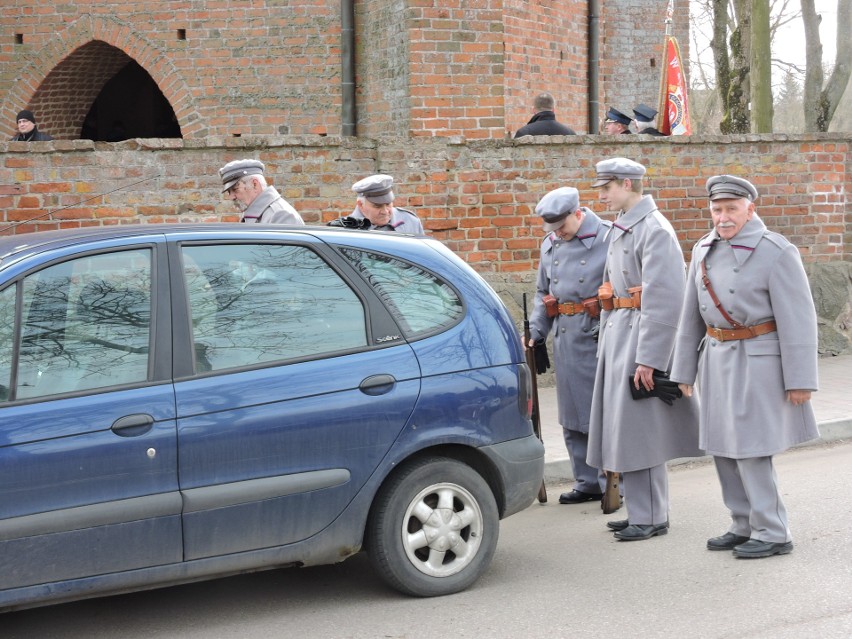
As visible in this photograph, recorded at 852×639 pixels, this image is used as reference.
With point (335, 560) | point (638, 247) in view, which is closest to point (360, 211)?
point (638, 247)

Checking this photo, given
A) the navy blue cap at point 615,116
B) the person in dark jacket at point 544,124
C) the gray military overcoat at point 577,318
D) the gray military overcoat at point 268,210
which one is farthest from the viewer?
the navy blue cap at point 615,116

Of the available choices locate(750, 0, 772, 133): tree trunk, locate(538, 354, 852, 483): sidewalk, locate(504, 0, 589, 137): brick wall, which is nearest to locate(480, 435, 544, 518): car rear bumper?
locate(538, 354, 852, 483): sidewalk

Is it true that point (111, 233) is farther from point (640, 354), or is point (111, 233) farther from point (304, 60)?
point (304, 60)

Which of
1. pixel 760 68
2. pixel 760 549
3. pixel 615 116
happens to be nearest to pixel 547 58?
pixel 615 116

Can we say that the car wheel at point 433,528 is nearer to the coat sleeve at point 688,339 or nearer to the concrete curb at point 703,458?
the coat sleeve at point 688,339

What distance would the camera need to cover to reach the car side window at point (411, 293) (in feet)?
17.7

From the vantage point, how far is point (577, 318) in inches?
282

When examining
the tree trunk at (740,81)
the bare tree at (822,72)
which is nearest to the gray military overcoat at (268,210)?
the tree trunk at (740,81)

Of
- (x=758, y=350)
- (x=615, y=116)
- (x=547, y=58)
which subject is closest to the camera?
(x=758, y=350)

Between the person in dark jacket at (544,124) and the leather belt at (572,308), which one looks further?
the person in dark jacket at (544,124)

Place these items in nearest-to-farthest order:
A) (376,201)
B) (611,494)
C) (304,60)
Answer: (611,494) < (376,201) < (304,60)

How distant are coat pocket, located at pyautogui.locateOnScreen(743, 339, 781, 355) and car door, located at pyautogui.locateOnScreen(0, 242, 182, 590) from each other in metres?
2.82

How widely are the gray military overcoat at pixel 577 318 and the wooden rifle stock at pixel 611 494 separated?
359 mm

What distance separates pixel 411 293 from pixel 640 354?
4.79 ft
